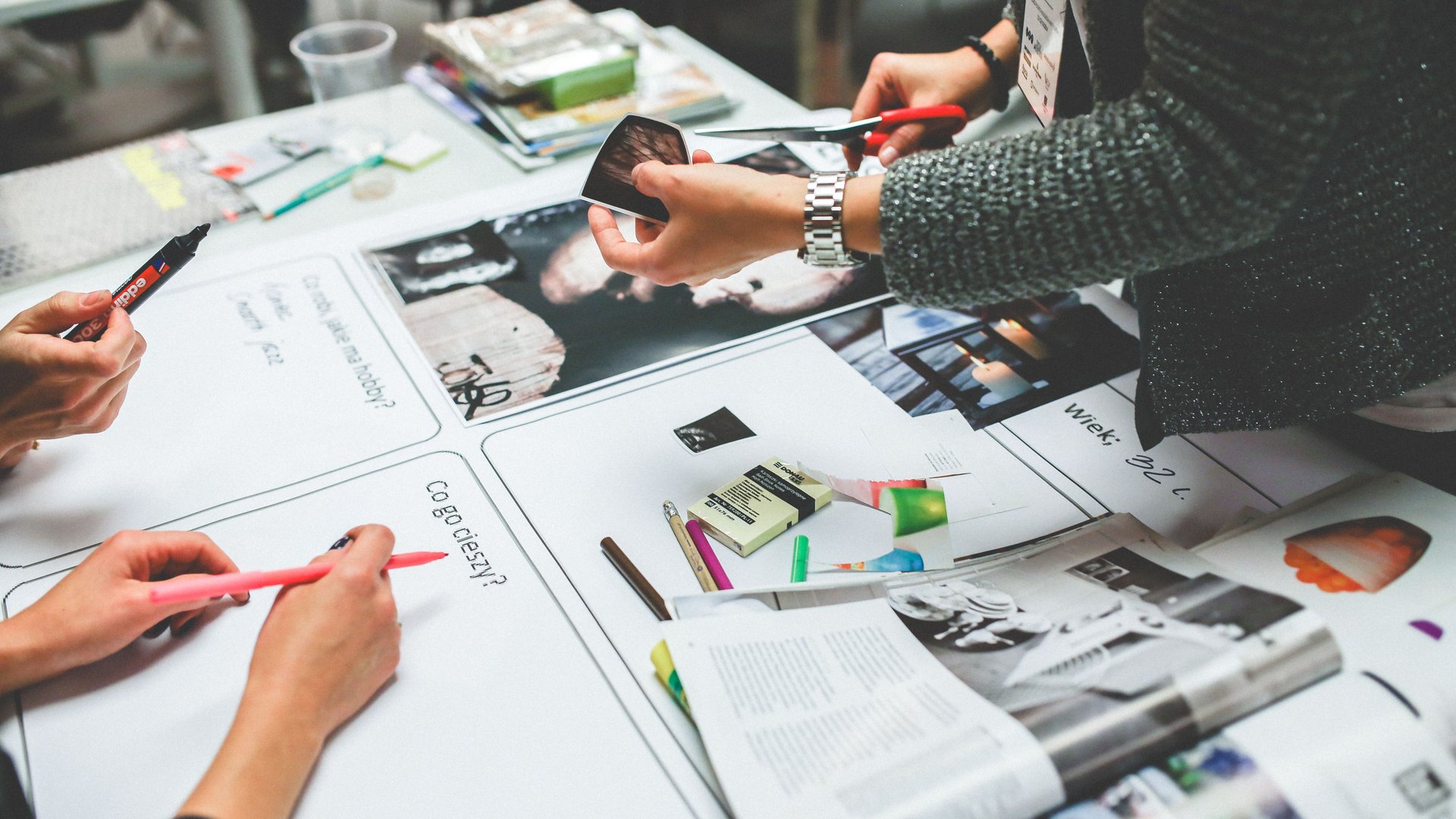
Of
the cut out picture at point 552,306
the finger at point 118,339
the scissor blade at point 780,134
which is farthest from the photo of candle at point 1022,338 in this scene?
the finger at point 118,339

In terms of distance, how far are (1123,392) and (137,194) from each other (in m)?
1.15

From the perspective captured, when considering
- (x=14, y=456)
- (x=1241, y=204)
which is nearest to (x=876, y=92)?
(x=1241, y=204)

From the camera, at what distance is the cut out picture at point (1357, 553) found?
644mm

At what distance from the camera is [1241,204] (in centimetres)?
59

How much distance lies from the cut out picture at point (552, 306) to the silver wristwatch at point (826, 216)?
0.28 meters

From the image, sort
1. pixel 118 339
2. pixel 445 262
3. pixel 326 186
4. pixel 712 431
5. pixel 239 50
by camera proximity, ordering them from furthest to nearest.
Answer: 1. pixel 239 50
2. pixel 326 186
3. pixel 445 262
4. pixel 712 431
5. pixel 118 339

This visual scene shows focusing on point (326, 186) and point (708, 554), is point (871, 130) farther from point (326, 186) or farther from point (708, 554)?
point (326, 186)

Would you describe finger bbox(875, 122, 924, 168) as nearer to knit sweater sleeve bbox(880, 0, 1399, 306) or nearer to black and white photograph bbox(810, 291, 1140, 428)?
black and white photograph bbox(810, 291, 1140, 428)

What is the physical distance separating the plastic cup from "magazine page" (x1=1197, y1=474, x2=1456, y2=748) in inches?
45.7

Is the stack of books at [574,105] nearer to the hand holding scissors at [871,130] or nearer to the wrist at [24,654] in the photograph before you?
the hand holding scissors at [871,130]

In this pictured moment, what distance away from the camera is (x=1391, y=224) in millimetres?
678

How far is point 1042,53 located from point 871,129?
183mm

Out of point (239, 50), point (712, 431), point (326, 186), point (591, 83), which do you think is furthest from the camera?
point (239, 50)

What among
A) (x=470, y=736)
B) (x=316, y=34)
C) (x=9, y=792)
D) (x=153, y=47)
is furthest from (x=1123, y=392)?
(x=153, y=47)
